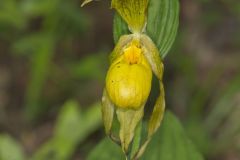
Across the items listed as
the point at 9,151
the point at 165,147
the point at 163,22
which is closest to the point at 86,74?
the point at 9,151

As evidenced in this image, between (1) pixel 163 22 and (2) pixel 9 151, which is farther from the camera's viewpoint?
(2) pixel 9 151

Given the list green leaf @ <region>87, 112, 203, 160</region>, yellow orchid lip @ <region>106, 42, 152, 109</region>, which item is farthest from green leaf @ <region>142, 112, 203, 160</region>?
yellow orchid lip @ <region>106, 42, 152, 109</region>

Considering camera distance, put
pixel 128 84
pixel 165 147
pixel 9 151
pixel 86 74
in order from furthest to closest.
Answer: pixel 86 74 < pixel 9 151 < pixel 165 147 < pixel 128 84

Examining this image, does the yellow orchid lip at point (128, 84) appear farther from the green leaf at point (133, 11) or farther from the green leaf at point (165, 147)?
the green leaf at point (165, 147)

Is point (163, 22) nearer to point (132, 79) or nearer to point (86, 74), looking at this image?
point (132, 79)

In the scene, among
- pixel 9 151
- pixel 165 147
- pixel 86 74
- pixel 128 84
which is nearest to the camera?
pixel 128 84

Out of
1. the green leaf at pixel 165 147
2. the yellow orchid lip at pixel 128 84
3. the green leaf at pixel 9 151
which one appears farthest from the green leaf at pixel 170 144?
the green leaf at pixel 9 151
